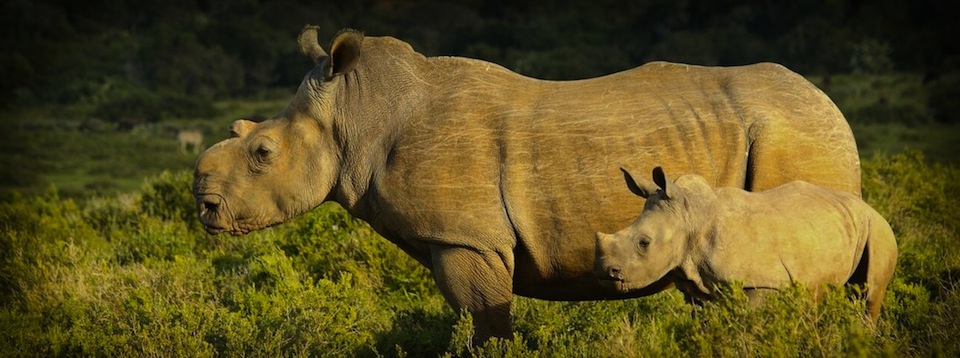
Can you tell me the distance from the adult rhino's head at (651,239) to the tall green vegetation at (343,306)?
1.00ft

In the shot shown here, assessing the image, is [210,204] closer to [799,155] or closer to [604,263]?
[604,263]

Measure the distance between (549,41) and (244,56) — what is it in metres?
14.2

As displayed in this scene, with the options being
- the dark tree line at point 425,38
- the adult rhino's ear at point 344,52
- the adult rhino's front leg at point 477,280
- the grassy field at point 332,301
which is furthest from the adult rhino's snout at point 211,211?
the dark tree line at point 425,38

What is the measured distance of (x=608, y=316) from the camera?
899 cm

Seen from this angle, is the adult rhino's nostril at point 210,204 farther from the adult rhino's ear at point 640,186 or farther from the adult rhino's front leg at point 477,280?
the adult rhino's ear at point 640,186

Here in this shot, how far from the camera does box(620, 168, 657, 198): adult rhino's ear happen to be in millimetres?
6438

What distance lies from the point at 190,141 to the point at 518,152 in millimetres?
40848

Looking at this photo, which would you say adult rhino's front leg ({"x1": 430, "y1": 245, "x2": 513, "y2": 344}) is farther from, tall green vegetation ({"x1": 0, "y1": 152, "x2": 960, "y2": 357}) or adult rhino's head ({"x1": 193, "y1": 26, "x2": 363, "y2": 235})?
adult rhino's head ({"x1": 193, "y1": 26, "x2": 363, "y2": 235})

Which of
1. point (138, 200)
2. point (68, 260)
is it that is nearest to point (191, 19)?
point (138, 200)

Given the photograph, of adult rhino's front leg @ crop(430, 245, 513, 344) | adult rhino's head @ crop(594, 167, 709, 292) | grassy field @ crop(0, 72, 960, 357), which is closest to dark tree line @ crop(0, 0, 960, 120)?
grassy field @ crop(0, 72, 960, 357)

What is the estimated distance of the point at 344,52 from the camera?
293 inches

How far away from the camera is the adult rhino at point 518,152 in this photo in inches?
271

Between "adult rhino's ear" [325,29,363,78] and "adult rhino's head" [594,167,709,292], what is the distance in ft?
5.56

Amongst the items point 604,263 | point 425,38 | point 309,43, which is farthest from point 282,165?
point 425,38
